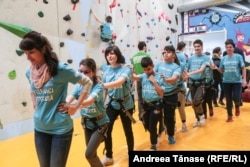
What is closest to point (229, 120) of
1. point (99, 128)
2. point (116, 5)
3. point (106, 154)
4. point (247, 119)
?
point (247, 119)

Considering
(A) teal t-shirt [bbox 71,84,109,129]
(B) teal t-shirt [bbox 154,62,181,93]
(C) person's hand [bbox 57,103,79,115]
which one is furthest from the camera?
(B) teal t-shirt [bbox 154,62,181,93]

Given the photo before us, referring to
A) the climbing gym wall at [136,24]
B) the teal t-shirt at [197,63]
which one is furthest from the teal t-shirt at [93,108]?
the climbing gym wall at [136,24]

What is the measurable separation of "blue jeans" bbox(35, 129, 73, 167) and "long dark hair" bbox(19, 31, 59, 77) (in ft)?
1.39

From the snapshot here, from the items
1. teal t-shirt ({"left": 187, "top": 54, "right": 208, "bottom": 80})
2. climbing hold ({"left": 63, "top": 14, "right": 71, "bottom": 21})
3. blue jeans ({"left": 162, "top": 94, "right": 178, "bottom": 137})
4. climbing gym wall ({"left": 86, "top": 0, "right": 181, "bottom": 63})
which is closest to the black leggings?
blue jeans ({"left": 162, "top": 94, "right": 178, "bottom": 137})

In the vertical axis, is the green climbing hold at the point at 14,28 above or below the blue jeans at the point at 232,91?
above

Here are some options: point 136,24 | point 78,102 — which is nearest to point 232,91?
point 136,24

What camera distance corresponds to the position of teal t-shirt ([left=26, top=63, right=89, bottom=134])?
1.82 meters

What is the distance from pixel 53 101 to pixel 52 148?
31cm

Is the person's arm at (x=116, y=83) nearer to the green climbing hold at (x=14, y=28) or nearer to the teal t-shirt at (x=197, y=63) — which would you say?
the teal t-shirt at (x=197, y=63)

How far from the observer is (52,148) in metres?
1.84

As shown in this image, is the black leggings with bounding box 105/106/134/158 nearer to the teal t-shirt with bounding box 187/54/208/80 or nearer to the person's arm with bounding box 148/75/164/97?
the person's arm with bounding box 148/75/164/97

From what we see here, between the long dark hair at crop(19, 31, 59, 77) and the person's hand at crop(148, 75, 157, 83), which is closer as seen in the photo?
the long dark hair at crop(19, 31, 59, 77)

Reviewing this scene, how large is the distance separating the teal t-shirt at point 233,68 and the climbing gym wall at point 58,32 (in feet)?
9.17

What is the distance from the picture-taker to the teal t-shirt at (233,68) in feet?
15.8
